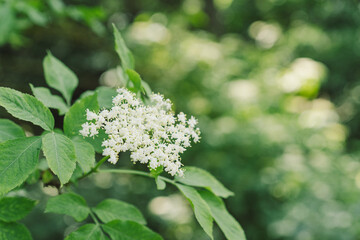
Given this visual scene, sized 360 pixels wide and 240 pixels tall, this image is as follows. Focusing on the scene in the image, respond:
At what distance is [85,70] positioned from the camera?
17.4 ft

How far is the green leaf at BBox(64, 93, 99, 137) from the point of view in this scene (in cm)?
79

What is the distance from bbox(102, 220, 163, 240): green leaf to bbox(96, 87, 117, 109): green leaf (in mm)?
285

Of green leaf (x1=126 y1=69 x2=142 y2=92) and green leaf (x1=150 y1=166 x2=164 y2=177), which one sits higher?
green leaf (x1=126 y1=69 x2=142 y2=92)

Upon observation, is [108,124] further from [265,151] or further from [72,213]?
[265,151]

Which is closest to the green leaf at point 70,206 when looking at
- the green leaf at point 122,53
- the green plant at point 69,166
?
the green plant at point 69,166

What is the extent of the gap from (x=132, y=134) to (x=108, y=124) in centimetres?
6

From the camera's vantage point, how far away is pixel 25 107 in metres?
0.73

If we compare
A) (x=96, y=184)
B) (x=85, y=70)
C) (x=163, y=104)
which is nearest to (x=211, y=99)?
(x=96, y=184)

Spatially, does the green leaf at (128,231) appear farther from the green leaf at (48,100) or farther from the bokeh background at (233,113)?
the bokeh background at (233,113)

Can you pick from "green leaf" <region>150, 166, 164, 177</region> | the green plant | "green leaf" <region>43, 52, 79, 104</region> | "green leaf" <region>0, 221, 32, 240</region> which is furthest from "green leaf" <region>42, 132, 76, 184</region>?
"green leaf" <region>43, 52, 79, 104</region>

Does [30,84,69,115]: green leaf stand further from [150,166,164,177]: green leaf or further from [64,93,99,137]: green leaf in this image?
[150,166,164,177]: green leaf

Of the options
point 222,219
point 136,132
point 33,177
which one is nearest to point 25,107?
point 136,132

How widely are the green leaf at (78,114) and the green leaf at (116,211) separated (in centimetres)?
26

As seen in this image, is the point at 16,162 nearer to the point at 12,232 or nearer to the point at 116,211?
the point at 12,232
